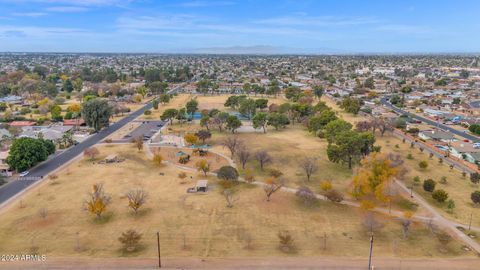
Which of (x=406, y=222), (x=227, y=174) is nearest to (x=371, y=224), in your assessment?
(x=406, y=222)

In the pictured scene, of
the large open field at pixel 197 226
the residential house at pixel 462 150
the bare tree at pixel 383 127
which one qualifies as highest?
the bare tree at pixel 383 127

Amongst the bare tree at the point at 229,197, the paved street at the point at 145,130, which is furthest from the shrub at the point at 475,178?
the paved street at the point at 145,130

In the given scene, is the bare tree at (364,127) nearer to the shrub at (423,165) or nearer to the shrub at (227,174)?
the shrub at (423,165)

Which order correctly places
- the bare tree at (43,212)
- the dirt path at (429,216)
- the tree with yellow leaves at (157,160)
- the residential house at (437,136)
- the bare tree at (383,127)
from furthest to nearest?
1. the bare tree at (383,127)
2. the residential house at (437,136)
3. the tree with yellow leaves at (157,160)
4. the bare tree at (43,212)
5. the dirt path at (429,216)

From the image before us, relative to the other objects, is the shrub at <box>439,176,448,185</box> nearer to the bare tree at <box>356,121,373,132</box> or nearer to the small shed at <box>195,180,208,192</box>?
the bare tree at <box>356,121,373,132</box>

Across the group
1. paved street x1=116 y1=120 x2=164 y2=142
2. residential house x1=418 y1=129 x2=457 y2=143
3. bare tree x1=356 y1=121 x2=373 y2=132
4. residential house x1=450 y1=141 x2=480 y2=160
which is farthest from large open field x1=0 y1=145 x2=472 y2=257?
residential house x1=418 y1=129 x2=457 y2=143

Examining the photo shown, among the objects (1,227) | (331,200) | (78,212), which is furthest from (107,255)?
(331,200)

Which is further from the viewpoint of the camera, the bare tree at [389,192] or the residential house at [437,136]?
the residential house at [437,136]

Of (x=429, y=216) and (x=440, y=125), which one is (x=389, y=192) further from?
(x=440, y=125)
